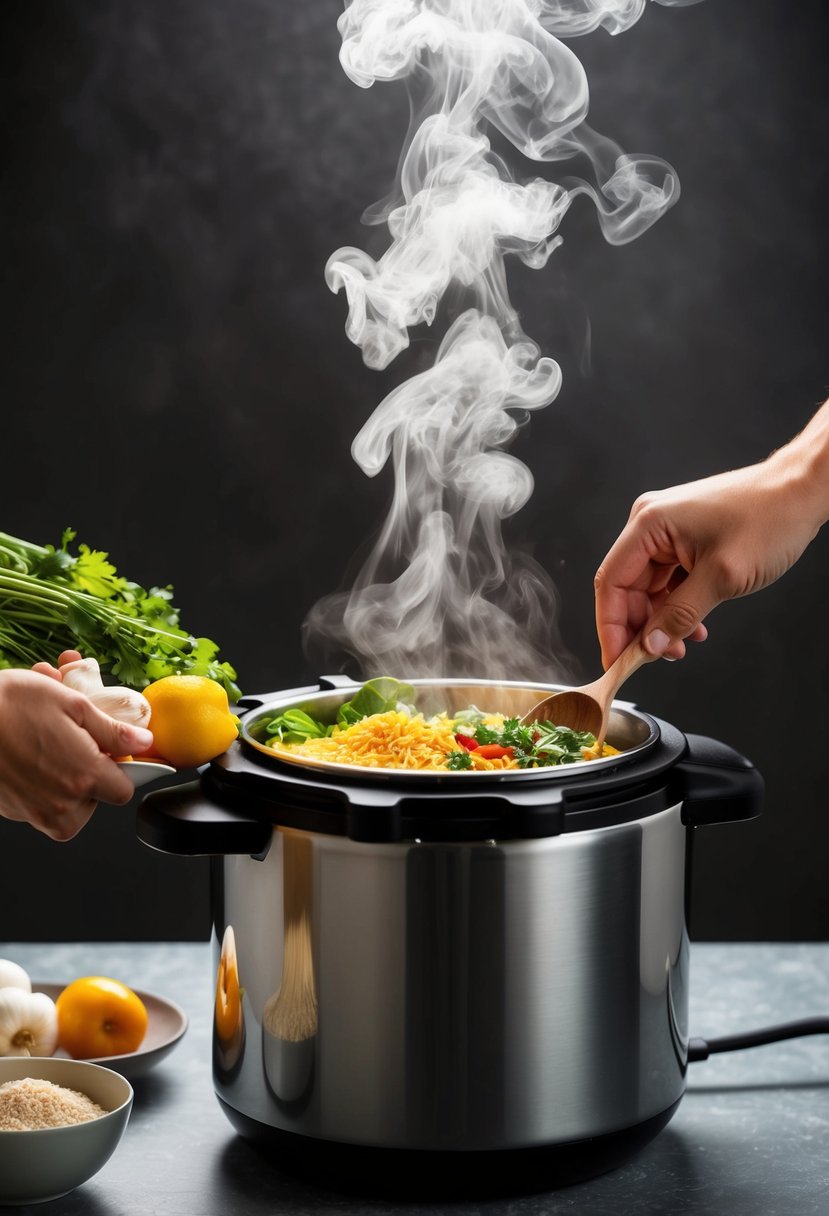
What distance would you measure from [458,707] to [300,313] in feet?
4.07

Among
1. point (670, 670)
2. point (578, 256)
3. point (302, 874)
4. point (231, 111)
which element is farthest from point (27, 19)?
point (302, 874)

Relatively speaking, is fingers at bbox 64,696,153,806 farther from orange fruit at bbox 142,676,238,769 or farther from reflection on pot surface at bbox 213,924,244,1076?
reflection on pot surface at bbox 213,924,244,1076

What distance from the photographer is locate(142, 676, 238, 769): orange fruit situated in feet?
4.09

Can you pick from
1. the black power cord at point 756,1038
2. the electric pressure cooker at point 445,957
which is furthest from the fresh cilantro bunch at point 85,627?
the black power cord at point 756,1038

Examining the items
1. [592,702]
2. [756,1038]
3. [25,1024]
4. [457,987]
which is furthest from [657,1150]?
[25,1024]

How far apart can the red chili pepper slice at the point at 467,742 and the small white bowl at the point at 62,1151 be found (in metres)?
0.47

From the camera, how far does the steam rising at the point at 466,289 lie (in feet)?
6.53

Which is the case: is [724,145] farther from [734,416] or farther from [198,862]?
[198,862]

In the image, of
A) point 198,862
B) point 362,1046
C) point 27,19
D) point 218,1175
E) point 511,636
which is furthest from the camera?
point 198,862

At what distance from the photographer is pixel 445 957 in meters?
1.11

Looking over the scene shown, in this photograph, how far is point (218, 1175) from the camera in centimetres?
126

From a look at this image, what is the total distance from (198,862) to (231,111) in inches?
60.1

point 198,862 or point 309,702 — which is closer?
point 309,702

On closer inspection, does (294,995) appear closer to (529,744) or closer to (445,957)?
(445,957)
